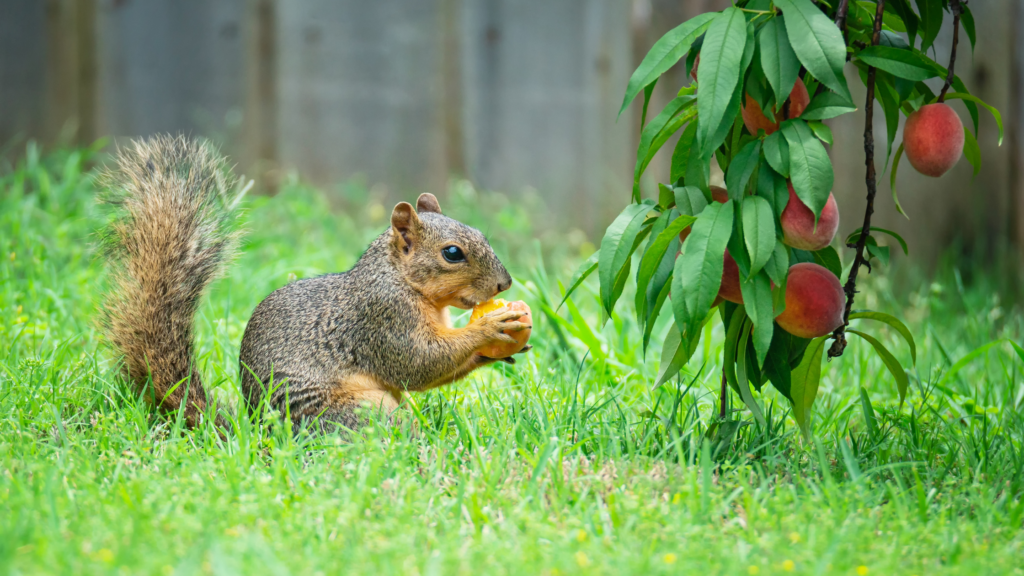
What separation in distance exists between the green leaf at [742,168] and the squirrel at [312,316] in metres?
0.75

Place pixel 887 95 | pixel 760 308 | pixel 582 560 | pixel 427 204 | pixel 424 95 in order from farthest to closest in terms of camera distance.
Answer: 1. pixel 424 95
2. pixel 427 204
3. pixel 887 95
4. pixel 760 308
5. pixel 582 560

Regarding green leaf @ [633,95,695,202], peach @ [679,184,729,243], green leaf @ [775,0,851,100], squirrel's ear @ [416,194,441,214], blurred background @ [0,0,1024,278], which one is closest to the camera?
green leaf @ [775,0,851,100]

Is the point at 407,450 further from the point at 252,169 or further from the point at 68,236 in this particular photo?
the point at 252,169

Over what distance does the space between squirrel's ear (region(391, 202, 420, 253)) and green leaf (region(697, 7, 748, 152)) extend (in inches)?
38.5

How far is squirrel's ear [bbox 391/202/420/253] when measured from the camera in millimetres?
2336

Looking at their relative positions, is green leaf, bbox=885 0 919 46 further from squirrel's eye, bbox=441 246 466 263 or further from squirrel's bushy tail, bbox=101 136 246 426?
squirrel's bushy tail, bbox=101 136 246 426

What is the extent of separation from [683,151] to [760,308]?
0.44 metres

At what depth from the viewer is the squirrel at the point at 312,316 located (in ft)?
7.40

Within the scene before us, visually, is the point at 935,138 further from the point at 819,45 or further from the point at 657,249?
the point at 657,249

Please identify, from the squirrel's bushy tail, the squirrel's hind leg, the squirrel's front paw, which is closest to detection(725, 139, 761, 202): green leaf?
the squirrel's front paw

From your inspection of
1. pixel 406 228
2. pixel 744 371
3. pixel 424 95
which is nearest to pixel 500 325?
pixel 406 228

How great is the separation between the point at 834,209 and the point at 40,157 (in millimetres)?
4343

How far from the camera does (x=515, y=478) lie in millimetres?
1898

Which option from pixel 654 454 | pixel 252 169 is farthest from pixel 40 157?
pixel 654 454
